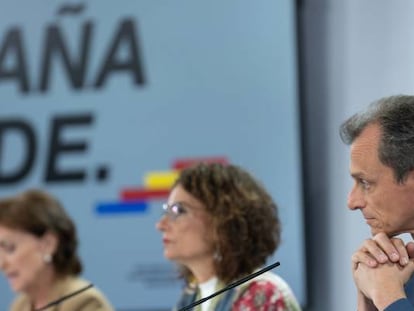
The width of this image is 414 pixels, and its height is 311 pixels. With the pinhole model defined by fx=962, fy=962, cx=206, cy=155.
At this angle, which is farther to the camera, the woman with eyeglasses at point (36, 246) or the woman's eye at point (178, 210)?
the woman with eyeglasses at point (36, 246)

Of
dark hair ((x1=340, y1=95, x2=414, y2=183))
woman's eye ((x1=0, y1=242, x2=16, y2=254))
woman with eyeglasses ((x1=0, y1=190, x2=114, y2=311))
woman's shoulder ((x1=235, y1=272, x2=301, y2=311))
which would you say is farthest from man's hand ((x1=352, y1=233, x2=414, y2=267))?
woman's eye ((x1=0, y1=242, x2=16, y2=254))

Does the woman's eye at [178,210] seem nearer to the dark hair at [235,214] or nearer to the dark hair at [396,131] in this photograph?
the dark hair at [235,214]

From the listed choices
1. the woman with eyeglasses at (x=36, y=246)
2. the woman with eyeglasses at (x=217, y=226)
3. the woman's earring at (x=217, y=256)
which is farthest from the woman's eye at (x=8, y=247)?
the woman's earring at (x=217, y=256)

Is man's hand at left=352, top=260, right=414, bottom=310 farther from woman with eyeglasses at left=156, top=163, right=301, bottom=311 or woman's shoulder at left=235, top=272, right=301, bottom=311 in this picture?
woman with eyeglasses at left=156, top=163, right=301, bottom=311

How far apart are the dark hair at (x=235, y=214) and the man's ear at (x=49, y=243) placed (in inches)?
31.0

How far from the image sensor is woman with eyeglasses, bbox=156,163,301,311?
8.96 feet

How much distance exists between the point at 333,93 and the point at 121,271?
114 centimetres

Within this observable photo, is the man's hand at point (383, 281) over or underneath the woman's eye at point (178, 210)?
over

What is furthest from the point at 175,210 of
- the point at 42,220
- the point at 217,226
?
the point at 42,220

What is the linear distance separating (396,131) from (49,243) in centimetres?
197

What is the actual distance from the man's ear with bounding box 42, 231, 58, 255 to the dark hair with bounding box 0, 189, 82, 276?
0.01 m

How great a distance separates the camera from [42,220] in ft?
11.4

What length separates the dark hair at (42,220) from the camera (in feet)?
11.4

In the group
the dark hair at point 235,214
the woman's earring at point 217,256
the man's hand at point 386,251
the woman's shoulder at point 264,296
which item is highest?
the man's hand at point 386,251
